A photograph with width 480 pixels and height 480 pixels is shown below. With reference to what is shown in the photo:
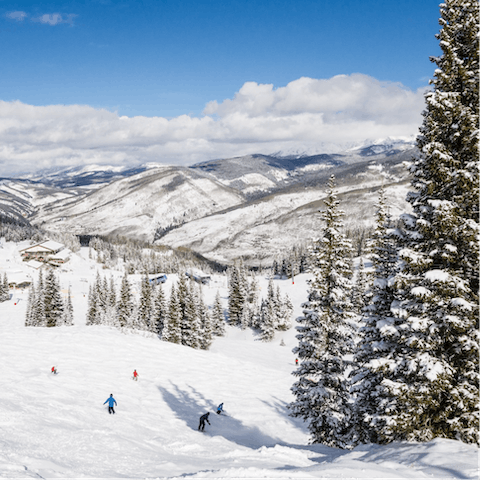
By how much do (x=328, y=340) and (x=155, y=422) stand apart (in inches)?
451

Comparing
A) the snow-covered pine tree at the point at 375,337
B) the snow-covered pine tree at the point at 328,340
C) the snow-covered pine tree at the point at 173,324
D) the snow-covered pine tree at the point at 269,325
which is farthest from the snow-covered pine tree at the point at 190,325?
the snow-covered pine tree at the point at 375,337

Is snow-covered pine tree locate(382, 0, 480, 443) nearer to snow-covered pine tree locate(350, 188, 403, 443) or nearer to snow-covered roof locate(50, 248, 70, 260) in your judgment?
snow-covered pine tree locate(350, 188, 403, 443)

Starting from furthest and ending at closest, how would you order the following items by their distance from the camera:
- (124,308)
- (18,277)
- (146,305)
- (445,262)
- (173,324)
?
(18,277), (146,305), (124,308), (173,324), (445,262)

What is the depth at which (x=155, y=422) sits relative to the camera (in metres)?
21.4

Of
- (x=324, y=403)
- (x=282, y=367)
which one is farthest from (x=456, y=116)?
(x=282, y=367)

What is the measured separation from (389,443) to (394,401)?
171 centimetres

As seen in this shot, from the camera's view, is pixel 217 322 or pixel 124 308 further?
pixel 217 322

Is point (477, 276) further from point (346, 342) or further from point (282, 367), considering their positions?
point (282, 367)

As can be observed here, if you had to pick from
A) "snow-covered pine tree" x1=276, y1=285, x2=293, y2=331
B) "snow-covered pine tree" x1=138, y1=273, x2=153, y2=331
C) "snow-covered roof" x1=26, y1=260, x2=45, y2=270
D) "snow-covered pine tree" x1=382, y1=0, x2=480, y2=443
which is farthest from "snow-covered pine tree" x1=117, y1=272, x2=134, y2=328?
"snow-covered roof" x1=26, y1=260, x2=45, y2=270

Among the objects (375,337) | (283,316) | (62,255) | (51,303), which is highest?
(375,337)

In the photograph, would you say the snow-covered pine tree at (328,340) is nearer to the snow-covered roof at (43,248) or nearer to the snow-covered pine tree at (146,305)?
the snow-covered pine tree at (146,305)

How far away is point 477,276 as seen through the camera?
10984 millimetres

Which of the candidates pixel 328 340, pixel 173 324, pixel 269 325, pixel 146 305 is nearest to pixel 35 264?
pixel 146 305

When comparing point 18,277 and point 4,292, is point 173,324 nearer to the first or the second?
point 4,292
